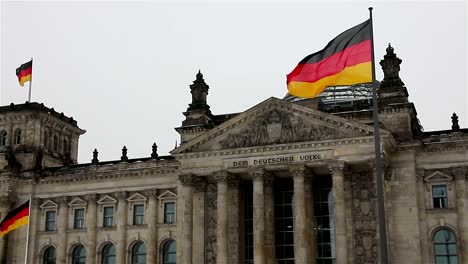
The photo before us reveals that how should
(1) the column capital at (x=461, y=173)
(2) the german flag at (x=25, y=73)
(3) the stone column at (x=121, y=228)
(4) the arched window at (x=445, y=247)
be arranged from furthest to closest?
1. (2) the german flag at (x=25, y=73)
2. (3) the stone column at (x=121, y=228)
3. (1) the column capital at (x=461, y=173)
4. (4) the arched window at (x=445, y=247)

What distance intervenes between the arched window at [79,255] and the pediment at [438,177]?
99.2 ft

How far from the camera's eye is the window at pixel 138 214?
197 ft

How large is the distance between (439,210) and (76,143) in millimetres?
38421

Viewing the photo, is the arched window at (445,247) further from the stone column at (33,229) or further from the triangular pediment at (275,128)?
the stone column at (33,229)

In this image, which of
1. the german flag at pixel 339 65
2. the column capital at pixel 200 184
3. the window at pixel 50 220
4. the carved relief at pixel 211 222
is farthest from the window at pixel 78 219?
the german flag at pixel 339 65

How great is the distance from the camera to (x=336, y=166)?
4850 cm

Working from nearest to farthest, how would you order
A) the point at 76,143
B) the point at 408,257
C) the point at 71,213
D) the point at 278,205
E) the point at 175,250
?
the point at 408,257
the point at 278,205
the point at 175,250
the point at 71,213
the point at 76,143

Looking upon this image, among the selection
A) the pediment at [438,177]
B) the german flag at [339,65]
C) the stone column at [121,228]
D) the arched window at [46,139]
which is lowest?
the stone column at [121,228]

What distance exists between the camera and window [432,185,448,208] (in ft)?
163

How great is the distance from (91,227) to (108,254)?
110 inches

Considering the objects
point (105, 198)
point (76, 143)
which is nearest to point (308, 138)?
point (105, 198)

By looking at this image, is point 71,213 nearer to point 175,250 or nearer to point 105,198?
point 105,198

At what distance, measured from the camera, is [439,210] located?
49438 mm

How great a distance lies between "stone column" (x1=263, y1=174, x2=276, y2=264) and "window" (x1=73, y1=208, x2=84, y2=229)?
19.3 m
